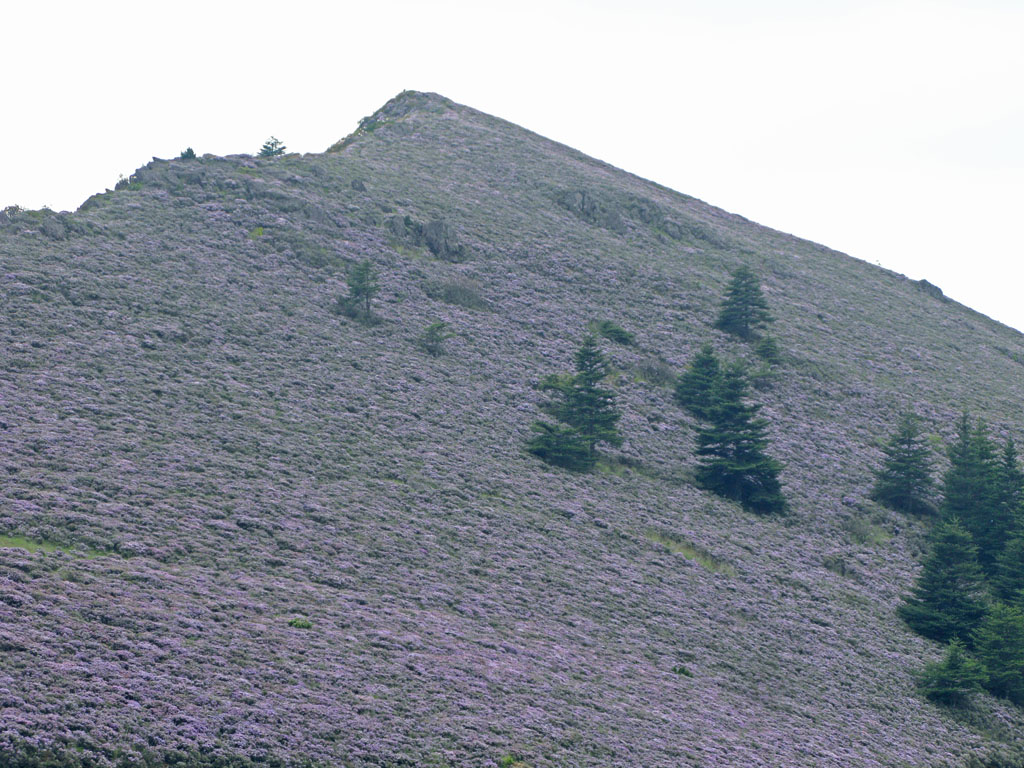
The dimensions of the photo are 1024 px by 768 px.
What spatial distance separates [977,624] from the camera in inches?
1494

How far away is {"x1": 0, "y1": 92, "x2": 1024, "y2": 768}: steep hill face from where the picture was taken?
22.6 m

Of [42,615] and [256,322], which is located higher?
[256,322]

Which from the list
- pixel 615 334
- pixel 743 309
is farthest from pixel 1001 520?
pixel 615 334

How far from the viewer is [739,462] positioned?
45344 mm

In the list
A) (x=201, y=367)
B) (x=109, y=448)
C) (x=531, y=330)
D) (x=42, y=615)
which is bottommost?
(x=42, y=615)

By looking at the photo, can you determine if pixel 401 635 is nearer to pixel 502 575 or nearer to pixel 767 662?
pixel 502 575

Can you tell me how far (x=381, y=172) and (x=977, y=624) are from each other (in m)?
46.1

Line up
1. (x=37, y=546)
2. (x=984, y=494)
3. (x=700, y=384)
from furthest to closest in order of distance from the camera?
(x=700, y=384)
(x=984, y=494)
(x=37, y=546)

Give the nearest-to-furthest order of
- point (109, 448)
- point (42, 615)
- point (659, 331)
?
point (42, 615) → point (109, 448) → point (659, 331)

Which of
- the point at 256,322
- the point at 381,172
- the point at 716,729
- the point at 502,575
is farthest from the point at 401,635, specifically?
the point at 381,172

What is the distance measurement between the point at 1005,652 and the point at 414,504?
A: 2127cm

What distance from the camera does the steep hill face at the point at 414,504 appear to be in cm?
2264

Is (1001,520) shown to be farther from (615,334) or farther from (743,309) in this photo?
(615,334)

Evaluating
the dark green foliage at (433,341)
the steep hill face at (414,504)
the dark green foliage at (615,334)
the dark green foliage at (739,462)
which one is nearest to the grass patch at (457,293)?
the steep hill face at (414,504)
